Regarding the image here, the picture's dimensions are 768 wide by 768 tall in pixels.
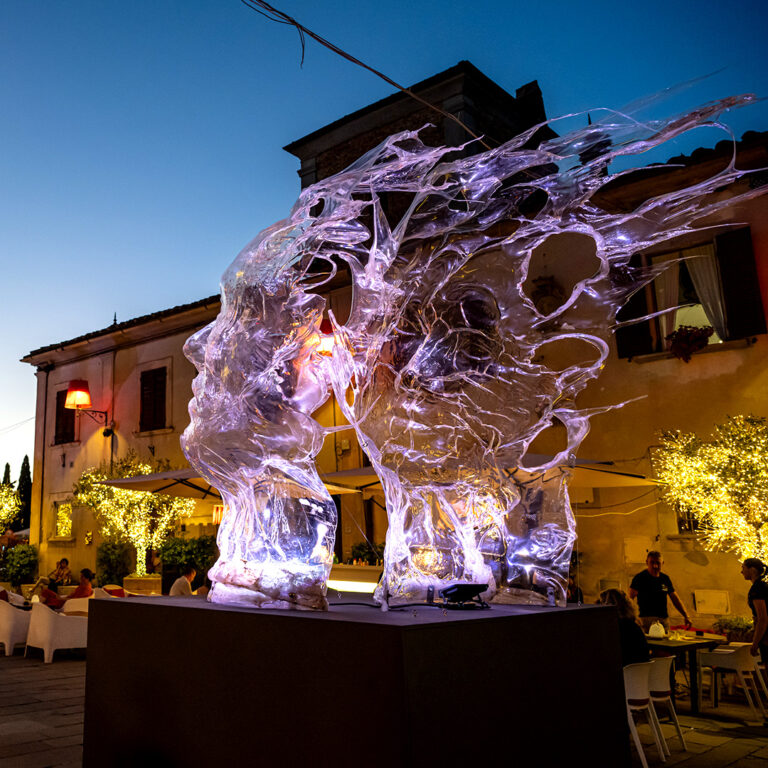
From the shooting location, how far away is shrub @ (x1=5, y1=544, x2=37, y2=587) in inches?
843

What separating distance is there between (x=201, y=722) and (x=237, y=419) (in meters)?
1.73

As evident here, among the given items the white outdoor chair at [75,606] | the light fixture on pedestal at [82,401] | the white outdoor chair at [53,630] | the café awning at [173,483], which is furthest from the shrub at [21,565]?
the white outdoor chair at [53,630]

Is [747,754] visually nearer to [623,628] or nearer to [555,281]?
[623,628]

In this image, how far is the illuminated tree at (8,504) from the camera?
21.8 m

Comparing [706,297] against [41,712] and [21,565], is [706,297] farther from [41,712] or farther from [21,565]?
[21,565]

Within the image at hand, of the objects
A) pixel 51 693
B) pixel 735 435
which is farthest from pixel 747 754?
pixel 51 693

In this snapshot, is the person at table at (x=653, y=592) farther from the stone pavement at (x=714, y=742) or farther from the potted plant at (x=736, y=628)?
the stone pavement at (x=714, y=742)

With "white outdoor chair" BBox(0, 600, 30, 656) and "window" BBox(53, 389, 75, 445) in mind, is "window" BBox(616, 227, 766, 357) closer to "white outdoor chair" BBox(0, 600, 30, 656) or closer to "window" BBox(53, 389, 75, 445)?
"white outdoor chair" BBox(0, 600, 30, 656)

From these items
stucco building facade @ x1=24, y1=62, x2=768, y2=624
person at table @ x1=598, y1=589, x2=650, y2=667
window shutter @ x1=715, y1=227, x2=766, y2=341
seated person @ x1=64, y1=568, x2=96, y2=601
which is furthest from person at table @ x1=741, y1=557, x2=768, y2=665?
seated person @ x1=64, y1=568, x2=96, y2=601

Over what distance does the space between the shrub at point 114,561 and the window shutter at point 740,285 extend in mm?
A: 14539

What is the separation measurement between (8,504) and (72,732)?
1727 centimetres

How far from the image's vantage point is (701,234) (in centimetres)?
1194

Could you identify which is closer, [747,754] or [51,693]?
[747,754]

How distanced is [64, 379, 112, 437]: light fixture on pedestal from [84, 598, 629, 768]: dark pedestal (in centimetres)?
1721
